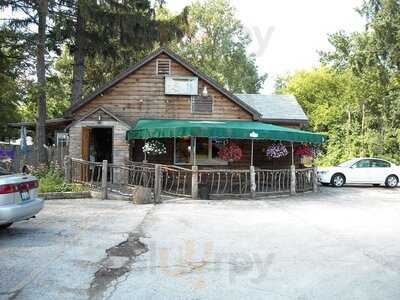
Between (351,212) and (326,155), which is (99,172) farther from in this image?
(326,155)

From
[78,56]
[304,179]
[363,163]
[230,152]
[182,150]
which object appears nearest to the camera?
[230,152]

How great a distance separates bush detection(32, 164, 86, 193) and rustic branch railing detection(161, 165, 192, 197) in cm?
267

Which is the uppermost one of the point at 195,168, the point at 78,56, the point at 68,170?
the point at 78,56

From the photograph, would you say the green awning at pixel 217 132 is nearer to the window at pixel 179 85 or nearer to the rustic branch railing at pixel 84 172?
the rustic branch railing at pixel 84 172

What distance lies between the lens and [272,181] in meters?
18.7

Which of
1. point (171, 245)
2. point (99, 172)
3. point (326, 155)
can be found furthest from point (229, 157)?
point (326, 155)

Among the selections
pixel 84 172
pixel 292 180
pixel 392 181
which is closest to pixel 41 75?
pixel 84 172

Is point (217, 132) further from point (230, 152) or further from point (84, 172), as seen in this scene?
point (84, 172)

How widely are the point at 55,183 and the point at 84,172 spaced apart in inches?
47.2

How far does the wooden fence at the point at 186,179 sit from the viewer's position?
55.8 ft

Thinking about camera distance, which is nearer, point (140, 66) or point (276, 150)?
point (276, 150)

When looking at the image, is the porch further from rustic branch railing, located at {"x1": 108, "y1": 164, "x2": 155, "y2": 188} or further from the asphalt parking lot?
the asphalt parking lot

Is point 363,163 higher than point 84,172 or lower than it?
higher

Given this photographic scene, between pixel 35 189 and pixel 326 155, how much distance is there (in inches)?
1197
